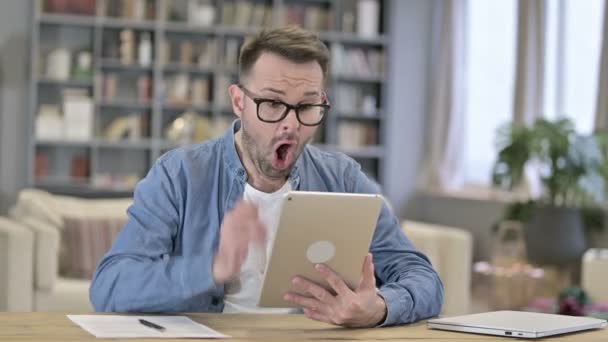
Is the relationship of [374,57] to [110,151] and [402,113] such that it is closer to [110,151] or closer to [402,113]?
[402,113]

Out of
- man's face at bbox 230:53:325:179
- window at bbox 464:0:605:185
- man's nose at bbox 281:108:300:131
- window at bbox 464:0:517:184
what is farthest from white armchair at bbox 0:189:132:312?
window at bbox 464:0:517:184

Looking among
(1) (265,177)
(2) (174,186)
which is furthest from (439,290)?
(2) (174,186)

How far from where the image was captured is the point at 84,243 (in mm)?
5277

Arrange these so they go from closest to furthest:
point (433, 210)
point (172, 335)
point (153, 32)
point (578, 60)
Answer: point (172, 335) < point (578, 60) < point (153, 32) < point (433, 210)

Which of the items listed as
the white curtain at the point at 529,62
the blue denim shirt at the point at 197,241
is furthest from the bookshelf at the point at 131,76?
the blue denim shirt at the point at 197,241

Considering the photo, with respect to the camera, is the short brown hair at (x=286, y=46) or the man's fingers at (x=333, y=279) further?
the short brown hair at (x=286, y=46)

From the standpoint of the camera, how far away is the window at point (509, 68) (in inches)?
294

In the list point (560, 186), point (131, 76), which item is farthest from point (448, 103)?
point (131, 76)

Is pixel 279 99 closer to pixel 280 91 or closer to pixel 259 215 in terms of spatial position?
pixel 280 91

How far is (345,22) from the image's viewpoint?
29.6 feet

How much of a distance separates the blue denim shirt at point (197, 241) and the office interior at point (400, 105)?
3780 mm

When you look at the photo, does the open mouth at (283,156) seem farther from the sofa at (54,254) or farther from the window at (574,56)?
the window at (574,56)

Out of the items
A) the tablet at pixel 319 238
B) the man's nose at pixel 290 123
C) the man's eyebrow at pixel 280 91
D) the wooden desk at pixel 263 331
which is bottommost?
the wooden desk at pixel 263 331

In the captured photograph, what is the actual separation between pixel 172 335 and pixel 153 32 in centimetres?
687
